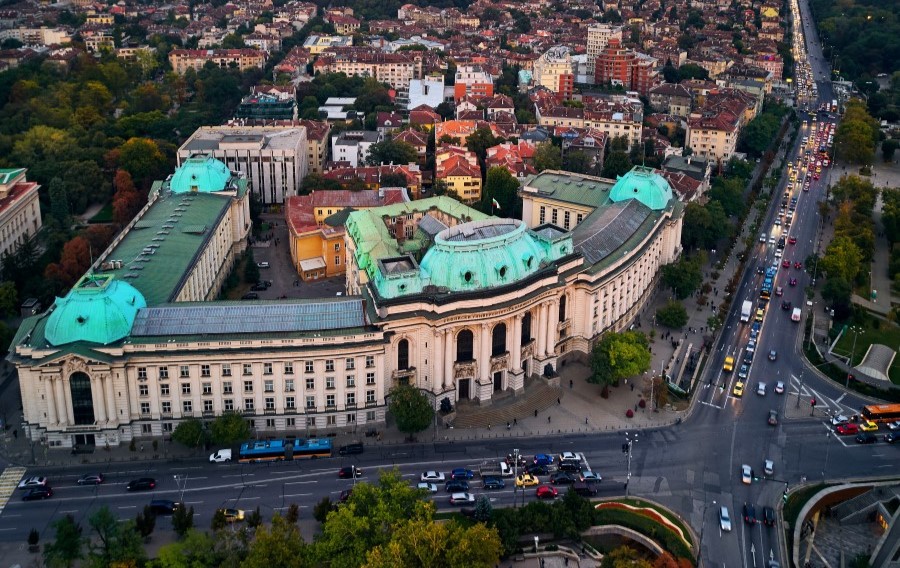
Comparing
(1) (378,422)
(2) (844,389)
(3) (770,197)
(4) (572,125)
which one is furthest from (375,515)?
(4) (572,125)

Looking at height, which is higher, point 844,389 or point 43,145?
point 43,145

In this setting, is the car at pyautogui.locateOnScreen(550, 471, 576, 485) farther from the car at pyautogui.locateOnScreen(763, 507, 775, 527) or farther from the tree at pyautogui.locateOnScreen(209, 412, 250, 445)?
the tree at pyautogui.locateOnScreen(209, 412, 250, 445)

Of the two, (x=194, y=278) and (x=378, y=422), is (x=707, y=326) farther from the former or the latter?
(x=194, y=278)

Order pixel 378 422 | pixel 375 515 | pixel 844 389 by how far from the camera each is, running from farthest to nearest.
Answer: pixel 844 389 → pixel 378 422 → pixel 375 515

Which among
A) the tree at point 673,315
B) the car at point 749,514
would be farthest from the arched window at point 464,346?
the tree at point 673,315

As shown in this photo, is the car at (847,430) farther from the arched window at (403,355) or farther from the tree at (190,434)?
the tree at (190,434)

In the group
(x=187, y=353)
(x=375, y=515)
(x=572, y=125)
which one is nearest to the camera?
(x=375, y=515)

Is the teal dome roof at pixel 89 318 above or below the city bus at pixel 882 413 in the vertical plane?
above

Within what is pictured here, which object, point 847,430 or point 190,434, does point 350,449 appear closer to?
point 190,434
